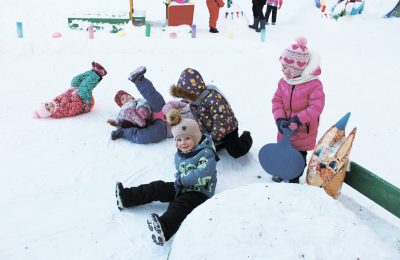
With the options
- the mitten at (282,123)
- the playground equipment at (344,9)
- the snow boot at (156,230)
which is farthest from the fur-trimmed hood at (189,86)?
the playground equipment at (344,9)

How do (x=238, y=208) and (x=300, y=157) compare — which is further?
(x=300, y=157)

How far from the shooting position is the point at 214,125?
3615mm

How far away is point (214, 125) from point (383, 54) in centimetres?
536

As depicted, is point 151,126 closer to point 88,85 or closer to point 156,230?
point 88,85

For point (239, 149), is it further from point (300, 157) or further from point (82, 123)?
point (82, 123)

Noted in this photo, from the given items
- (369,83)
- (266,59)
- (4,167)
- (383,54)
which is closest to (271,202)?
(4,167)

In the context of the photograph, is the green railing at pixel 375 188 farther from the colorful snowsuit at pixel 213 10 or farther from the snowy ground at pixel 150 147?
the colorful snowsuit at pixel 213 10

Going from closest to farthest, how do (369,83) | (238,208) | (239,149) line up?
1. (238,208)
2. (239,149)
3. (369,83)

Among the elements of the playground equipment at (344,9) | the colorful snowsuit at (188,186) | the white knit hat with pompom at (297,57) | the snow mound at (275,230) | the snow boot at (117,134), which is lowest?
the snow boot at (117,134)

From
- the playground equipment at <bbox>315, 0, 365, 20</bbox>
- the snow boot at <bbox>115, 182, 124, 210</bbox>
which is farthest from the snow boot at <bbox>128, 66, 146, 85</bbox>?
the playground equipment at <bbox>315, 0, 365, 20</bbox>

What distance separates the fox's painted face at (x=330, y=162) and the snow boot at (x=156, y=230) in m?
1.24

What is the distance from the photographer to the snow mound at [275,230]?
186cm

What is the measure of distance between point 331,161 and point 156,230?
1375 mm

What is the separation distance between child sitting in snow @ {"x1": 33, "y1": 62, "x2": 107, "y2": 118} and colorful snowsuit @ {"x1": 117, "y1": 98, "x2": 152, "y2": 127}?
2.14ft
